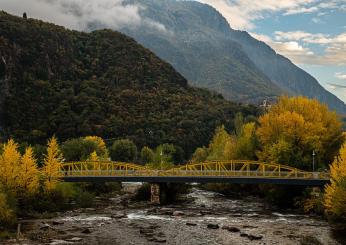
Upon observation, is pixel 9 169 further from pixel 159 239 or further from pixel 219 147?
pixel 219 147

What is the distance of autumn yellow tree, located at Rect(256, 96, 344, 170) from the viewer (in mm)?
69625

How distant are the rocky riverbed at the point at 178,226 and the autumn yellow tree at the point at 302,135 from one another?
30.2 ft

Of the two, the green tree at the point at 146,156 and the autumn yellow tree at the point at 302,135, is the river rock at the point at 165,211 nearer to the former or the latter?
the autumn yellow tree at the point at 302,135

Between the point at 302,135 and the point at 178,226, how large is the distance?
2684 centimetres

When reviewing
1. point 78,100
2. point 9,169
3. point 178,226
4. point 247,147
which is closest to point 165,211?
point 178,226

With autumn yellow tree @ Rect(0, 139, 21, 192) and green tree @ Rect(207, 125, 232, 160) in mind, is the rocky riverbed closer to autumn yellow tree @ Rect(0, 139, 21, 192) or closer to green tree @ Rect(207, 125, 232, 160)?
autumn yellow tree @ Rect(0, 139, 21, 192)

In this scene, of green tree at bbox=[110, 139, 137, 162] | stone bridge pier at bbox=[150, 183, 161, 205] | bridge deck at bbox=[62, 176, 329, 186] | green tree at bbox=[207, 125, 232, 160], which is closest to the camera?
bridge deck at bbox=[62, 176, 329, 186]

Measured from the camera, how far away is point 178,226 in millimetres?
53688

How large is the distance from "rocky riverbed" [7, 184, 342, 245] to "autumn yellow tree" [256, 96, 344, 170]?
9.21 m

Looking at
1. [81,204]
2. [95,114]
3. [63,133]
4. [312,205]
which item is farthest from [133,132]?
[312,205]

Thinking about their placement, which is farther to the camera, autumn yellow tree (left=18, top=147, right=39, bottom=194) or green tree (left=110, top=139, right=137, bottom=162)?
green tree (left=110, top=139, right=137, bottom=162)

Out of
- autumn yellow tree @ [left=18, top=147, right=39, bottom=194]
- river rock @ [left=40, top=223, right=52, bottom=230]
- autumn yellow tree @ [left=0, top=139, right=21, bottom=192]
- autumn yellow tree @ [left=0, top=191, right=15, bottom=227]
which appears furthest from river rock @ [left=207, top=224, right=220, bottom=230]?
autumn yellow tree @ [left=0, top=139, right=21, bottom=192]

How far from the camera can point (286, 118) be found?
7112 centimetres

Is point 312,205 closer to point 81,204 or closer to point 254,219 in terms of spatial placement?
point 254,219
